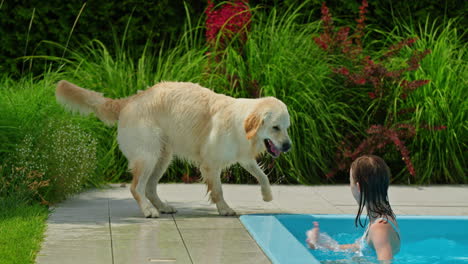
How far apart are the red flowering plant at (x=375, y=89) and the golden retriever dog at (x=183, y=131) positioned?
254cm

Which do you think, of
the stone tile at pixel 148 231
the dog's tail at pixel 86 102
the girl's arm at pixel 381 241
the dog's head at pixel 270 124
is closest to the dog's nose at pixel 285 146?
the dog's head at pixel 270 124

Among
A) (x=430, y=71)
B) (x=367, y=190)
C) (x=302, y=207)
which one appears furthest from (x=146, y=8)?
(x=367, y=190)

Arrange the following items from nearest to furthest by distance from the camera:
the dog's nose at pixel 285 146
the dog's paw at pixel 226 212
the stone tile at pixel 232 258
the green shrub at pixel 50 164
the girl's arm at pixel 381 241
A: the stone tile at pixel 232 258, the girl's arm at pixel 381 241, the dog's nose at pixel 285 146, the dog's paw at pixel 226 212, the green shrub at pixel 50 164

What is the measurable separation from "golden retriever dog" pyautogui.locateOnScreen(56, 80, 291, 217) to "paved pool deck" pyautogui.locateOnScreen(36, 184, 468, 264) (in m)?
0.33

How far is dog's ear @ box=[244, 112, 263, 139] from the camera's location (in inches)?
253

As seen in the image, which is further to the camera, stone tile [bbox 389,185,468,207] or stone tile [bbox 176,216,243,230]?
stone tile [bbox 389,185,468,207]

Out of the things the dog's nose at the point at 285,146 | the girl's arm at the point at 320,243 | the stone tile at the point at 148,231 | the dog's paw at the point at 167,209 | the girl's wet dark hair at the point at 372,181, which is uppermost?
the girl's wet dark hair at the point at 372,181

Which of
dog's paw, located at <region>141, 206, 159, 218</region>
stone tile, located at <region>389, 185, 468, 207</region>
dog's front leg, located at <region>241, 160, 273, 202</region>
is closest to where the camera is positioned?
dog's paw, located at <region>141, 206, 159, 218</region>

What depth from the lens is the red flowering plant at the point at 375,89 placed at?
906 cm

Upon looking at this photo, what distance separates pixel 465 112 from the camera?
30.5 ft

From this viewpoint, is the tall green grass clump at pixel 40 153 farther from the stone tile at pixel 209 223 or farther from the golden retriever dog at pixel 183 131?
the stone tile at pixel 209 223

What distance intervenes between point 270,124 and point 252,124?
0.49 ft

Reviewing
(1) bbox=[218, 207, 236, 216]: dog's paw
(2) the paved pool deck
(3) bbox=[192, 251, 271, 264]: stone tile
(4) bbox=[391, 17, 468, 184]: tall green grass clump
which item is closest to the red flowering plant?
(4) bbox=[391, 17, 468, 184]: tall green grass clump

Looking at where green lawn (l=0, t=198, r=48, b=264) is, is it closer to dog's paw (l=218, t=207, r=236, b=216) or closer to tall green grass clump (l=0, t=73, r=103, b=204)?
tall green grass clump (l=0, t=73, r=103, b=204)
